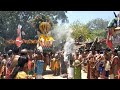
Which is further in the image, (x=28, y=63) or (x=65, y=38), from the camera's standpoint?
(x=65, y=38)

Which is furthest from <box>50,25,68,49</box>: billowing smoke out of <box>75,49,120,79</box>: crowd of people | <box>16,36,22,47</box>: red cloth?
<box>16,36,22,47</box>: red cloth

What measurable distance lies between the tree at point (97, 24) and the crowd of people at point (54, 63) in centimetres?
64

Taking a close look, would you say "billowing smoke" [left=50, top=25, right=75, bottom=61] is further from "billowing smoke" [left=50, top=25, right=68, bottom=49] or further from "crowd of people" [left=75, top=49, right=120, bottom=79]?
"crowd of people" [left=75, top=49, right=120, bottom=79]

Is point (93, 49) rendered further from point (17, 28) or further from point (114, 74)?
point (17, 28)

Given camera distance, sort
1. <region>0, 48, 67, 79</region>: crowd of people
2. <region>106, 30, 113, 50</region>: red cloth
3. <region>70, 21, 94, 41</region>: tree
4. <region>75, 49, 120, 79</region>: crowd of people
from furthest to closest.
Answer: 1. <region>70, 21, 94, 41</region>: tree
2. <region>106, 30, 113, 50</region>: red cloth
3. <region>75, 49, 120, 79</region>: crowd of people
4. <region>0, 48, 67, 79</region>: crowd of people

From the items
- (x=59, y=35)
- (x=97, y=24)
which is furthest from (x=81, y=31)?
(x=59, y=35)

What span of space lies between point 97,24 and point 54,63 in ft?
5.00

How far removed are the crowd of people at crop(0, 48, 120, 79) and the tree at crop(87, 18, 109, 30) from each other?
0.64 meters

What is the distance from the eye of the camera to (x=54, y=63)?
1345 centimetres

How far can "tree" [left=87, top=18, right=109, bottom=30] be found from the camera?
13.2 meters

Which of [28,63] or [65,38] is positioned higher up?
[65,38]

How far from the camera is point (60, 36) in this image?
13.4 m

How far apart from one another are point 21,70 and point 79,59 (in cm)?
156

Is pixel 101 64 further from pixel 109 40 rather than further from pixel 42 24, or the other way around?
pixel 42 24
